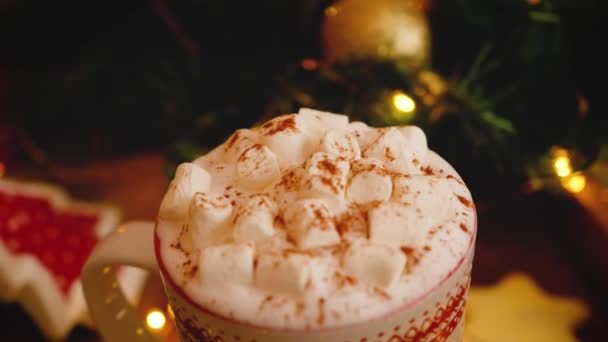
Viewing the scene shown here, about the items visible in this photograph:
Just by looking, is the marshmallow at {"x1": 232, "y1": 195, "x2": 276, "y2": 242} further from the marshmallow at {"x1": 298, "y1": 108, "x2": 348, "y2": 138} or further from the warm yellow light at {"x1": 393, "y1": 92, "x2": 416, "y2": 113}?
the warm yellow light at {"x1": 393, "y1": 92, "x2": 416, "y2": 113}

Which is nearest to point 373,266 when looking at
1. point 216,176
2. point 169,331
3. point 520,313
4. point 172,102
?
point 216,176

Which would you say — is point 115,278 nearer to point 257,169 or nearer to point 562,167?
point 257,169

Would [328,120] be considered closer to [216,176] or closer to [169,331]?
[216,176]

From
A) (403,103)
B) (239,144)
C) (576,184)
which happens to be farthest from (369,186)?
(576,184)

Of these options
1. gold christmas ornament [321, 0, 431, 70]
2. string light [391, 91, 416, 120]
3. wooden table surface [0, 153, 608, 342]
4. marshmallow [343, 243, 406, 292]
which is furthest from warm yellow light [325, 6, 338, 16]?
marshmallow [343, 243, 406, 292]

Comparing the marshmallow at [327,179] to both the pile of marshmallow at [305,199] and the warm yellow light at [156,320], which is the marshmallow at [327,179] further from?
the warm yellow light at [156,320]

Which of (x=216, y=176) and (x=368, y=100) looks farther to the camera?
(x=368, y=100)
